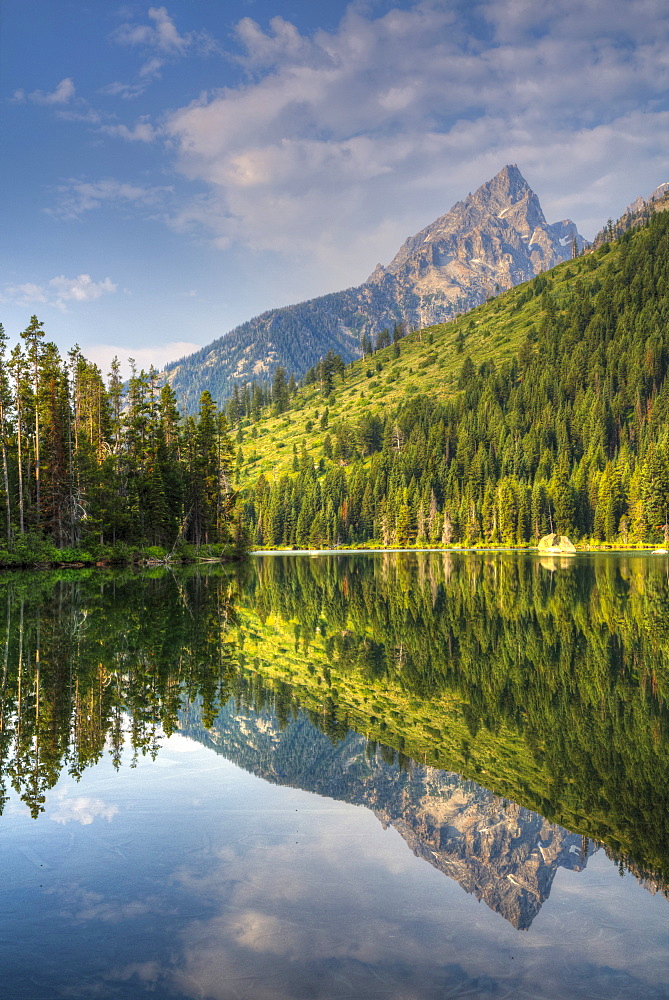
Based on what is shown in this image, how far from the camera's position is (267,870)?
6504 mm

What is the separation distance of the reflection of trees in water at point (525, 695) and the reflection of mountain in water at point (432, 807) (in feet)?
1.37

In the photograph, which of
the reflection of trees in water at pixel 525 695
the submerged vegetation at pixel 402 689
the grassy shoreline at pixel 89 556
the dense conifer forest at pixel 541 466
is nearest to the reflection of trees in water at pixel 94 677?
the submerged vegetation at pixel 402 689

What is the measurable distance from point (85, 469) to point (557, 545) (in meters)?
93.8

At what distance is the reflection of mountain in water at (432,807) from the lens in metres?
6.62

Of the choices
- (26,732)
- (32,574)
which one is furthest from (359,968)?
(32,574)

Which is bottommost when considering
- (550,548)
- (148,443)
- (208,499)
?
(550,548)

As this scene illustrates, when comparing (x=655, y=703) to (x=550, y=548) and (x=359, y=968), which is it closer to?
(x=359, y=968)

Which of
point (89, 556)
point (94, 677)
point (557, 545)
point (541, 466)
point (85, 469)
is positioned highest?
point (541, 466)

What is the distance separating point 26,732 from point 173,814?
12.5ft

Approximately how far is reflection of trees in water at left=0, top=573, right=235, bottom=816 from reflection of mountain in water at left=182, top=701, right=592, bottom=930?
1.43 m

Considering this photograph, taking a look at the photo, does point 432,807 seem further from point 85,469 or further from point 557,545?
point 557,545

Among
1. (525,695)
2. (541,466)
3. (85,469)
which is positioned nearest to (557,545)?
(541,466)

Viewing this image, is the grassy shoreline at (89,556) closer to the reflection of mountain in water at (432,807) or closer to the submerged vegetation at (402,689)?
the submerged vegetation at (402,689)

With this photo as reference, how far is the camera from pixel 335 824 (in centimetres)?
791
